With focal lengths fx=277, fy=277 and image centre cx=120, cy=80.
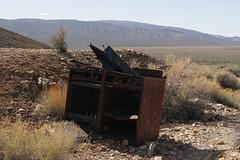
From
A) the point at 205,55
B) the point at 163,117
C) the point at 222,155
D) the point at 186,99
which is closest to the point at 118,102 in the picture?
the point at 163,117

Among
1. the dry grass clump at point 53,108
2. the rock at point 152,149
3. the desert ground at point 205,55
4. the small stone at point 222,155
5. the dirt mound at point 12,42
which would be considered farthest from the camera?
the desert ground at point 205,55

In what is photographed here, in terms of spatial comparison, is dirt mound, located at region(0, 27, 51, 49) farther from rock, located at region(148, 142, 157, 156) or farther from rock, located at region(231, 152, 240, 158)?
rock, located at region(231, 152, 240, 158)

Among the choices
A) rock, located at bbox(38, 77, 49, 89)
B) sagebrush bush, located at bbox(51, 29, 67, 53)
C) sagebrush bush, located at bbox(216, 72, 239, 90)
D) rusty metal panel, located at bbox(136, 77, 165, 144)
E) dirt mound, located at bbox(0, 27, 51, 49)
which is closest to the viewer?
rusty metal panel, located at bbox(136, 77, 165, 144)

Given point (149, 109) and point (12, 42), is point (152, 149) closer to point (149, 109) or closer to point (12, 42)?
point (149, 109)

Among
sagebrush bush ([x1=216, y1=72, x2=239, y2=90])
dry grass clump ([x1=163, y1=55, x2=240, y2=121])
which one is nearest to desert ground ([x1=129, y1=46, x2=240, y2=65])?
sagebrush bush ([x1=216, y1=72, x2=239, y2=90])

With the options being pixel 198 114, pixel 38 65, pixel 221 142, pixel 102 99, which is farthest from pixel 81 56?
pixel 221 142

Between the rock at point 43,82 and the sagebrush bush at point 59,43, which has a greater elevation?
the sagebrush bush at point 59,43

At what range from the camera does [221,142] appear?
5.21 m

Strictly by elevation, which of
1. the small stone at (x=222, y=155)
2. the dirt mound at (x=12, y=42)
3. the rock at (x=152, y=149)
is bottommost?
the rock at (x=152, y=149)

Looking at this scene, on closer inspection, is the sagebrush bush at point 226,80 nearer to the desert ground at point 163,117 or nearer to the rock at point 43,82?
the desert ground at point 163,117

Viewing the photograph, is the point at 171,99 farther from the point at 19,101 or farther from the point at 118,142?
the point at 19,101

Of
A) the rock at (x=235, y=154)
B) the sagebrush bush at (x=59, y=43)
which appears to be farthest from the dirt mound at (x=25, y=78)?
the rock at (x=235, y=154)

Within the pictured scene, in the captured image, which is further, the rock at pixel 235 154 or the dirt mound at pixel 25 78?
the dirt mound at pixel 25 78

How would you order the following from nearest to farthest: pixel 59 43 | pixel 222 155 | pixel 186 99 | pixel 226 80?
pixel 222 155 < pixel 186 99 < pixel 59 43 < pixel 226 80
